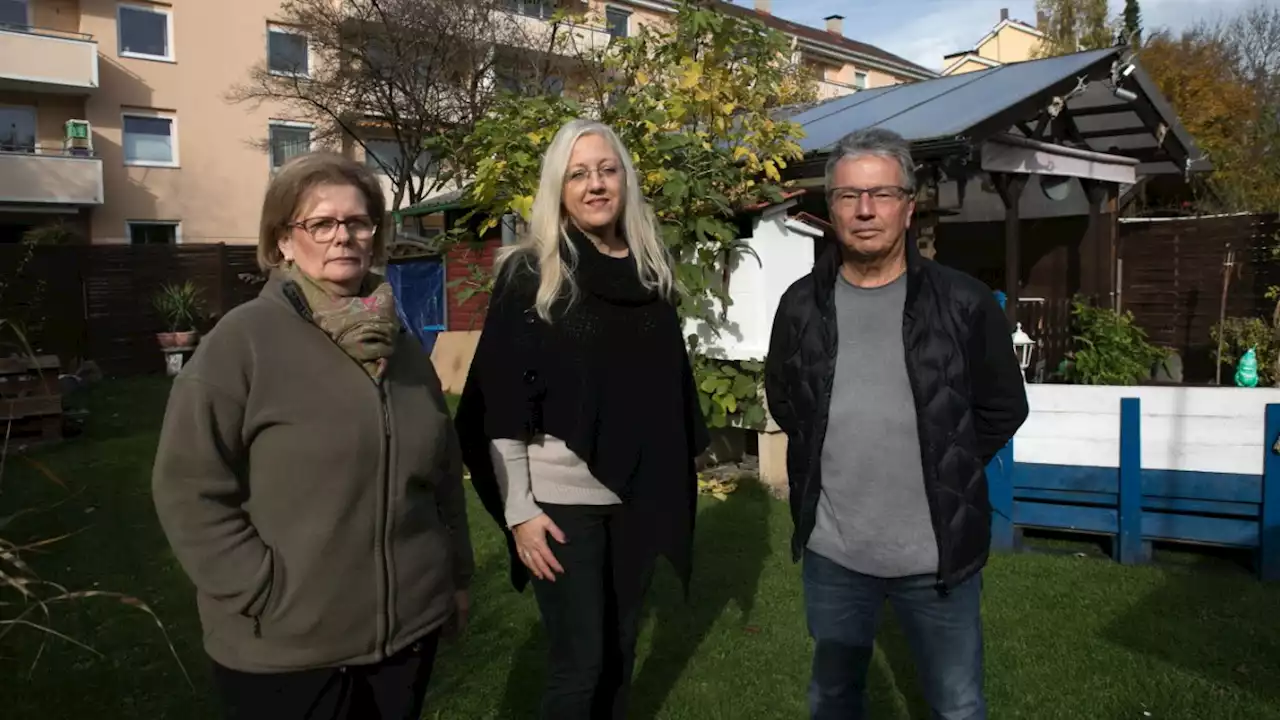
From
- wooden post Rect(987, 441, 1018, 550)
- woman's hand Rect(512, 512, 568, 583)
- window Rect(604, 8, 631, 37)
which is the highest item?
window Rect(604, 8, 631, 37)

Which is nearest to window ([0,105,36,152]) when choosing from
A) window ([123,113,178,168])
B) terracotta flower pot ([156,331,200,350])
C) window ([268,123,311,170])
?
window ([123,113,178,168])

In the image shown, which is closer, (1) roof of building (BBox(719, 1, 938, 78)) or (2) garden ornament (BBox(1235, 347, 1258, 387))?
(2) garden ornament (BBox(1235, 347, 1258, 387))

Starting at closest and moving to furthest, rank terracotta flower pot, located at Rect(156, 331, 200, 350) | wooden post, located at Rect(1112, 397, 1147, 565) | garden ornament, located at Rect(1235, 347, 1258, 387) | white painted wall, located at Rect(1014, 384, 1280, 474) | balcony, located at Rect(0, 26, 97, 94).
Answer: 1. white painted wall, located at Rect(1014, 384, 1280, 474)
2. wooden post, located at Rect(1112, 397, 1147, 565)
3. garden ornament, located at Rect(1235, 347, 1258, 387)
4. terracotta flower pot, located at Rect(156, 331, 200, 350)
5. balcony, located at Rect(0, 26, 97, 94)

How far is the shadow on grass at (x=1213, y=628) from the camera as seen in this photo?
3457 mm

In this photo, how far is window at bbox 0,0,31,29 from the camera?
20.1 metres

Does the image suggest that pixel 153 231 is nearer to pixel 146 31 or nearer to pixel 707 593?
pixel 146 31

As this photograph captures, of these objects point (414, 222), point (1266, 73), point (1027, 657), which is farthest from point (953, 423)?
point (1266, 73)

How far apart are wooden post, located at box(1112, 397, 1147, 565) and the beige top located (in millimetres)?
3501

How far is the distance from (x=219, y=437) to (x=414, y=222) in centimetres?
1560

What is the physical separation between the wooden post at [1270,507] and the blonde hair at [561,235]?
3.54 metres

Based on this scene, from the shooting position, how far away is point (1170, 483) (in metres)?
4.73

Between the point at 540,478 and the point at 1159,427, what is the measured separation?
382 cm

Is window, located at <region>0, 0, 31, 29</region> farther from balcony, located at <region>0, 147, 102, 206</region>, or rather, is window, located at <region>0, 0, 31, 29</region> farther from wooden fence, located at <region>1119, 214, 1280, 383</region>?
wooden fence, located at <region>1119, 214, 1280, 383</region>

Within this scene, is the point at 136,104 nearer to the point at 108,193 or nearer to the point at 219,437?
the point at 108,193
